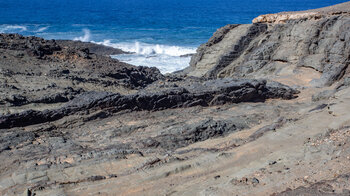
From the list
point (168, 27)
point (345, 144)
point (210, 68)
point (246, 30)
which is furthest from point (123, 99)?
point (168, 27)

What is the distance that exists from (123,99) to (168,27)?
142ft

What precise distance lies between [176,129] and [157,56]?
23703 mm

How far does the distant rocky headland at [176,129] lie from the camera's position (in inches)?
239

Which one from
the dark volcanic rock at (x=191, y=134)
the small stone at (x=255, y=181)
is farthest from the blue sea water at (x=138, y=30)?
the small stone at (x=255, y=181)

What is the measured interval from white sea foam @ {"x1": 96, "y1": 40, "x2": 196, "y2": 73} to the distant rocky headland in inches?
449

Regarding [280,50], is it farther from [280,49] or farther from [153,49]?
[153,49]

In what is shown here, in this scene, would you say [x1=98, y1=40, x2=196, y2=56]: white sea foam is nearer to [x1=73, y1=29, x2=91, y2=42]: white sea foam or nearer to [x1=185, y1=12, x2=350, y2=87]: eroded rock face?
[x1=73, y1=29, x2=91, y2=42]: white sea foam

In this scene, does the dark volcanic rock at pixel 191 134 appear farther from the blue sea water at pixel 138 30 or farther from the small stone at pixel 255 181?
the blue sea water at pixel 138 30

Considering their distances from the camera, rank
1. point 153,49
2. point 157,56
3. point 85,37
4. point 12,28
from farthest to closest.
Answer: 1. point 12,28
2. point 85,37
3. point 153,49
4. point 157,56

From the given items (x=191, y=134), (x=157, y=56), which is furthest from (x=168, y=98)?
(x=157, y=56)

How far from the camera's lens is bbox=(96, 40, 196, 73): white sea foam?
28016mm

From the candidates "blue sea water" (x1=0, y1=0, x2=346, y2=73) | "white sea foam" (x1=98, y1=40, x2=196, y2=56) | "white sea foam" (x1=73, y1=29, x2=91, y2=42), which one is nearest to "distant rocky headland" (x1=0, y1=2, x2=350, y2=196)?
"blue sea water" (x1=0, y1=0, x2=346, y2=73)

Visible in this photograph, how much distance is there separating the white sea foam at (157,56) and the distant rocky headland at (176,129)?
1140cm

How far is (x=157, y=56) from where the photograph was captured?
1260 inches
